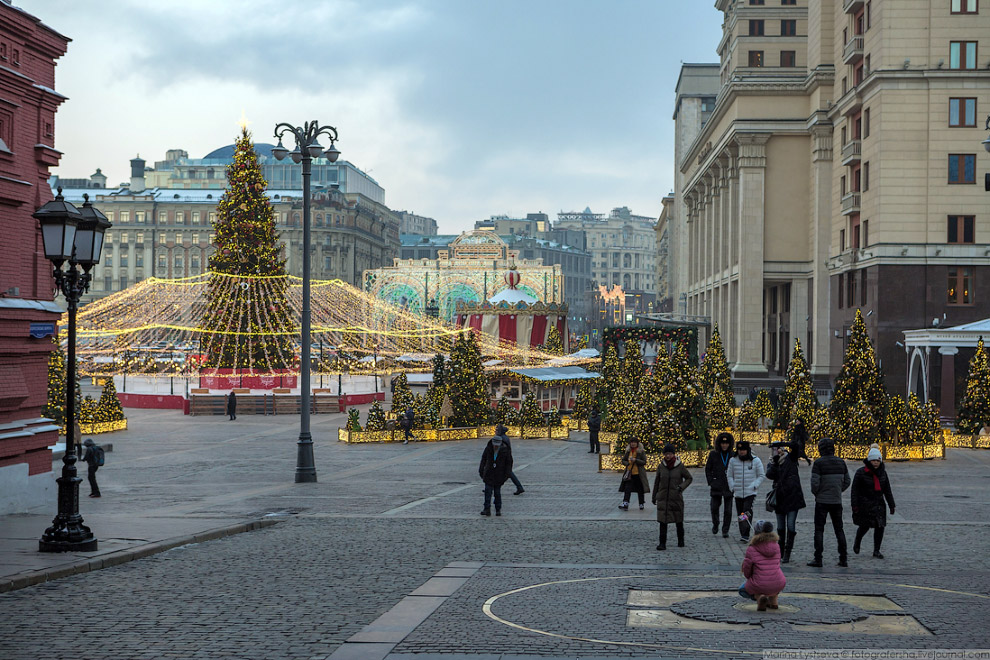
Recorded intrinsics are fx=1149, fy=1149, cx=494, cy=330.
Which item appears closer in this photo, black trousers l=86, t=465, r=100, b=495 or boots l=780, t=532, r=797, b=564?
boots l=780, t=532, r=797, b=564

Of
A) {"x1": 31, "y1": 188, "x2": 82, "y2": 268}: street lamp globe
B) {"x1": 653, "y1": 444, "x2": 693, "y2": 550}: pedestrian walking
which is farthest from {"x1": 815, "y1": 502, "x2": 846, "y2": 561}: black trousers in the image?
{"x1": 31, "y1": 188, "x2": 82, "y2": 268}: street lamp globe

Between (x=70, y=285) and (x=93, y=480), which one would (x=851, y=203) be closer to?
(x=93, y=480)

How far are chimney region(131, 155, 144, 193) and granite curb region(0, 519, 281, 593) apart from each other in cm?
14725

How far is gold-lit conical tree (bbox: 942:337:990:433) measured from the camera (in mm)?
37438

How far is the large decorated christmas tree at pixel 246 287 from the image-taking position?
61156 millimetres

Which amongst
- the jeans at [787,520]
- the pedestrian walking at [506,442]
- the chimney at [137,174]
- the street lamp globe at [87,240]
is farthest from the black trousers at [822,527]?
the chimney at [137,174]

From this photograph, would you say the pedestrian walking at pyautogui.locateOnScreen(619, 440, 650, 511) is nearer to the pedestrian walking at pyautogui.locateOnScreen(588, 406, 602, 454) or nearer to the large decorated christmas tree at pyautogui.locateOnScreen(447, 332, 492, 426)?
the pedestrian walking at pyautogui.locateOnScreen(588, 406, 602, 454)

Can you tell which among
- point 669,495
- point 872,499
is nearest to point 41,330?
point 669,495

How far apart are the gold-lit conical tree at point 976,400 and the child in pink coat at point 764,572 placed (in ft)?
94.0

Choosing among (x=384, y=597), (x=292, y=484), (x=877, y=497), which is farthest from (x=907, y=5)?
(x=384, y=597)

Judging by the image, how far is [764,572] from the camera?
11688 mm

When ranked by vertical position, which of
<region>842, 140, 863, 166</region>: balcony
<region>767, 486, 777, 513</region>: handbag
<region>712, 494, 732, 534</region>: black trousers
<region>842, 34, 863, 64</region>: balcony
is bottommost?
<region>712, 494, 732, 534</region>: black trousers

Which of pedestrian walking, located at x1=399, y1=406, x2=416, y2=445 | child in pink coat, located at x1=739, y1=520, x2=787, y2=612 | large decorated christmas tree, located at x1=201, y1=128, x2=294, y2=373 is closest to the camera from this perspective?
child in pink coat, located at x1=739, y1=520, x2=787, y2=612

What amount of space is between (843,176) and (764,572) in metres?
55.9
